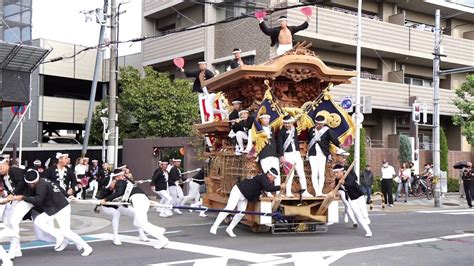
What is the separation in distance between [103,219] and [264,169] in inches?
248

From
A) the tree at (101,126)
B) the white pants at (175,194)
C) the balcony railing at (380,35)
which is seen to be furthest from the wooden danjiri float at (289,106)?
the tree at (101,126)

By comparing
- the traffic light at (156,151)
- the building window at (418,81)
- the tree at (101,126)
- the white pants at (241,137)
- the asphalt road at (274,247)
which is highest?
the building window at (418,81)

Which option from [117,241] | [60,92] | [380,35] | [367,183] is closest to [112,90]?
[367,183]

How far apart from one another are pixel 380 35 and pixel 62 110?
64.3ft

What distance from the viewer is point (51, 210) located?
938 centimetres

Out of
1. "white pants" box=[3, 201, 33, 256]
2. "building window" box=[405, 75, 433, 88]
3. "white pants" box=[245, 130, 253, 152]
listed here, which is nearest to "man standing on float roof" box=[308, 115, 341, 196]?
"white pants" box=[245, 130, 253, 152]

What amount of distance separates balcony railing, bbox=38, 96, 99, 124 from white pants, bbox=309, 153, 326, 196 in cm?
2566

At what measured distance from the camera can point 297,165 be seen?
38.1 ft

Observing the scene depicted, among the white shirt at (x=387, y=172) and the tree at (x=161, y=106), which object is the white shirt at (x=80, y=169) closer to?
the tree at (x=161, y=106)

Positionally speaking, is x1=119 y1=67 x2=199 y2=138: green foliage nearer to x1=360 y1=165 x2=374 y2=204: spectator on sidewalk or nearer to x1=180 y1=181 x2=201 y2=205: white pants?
x1=360 y1=165 x2=374 y2=204: spectator on sidewalk

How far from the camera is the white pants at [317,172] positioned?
38.4ft

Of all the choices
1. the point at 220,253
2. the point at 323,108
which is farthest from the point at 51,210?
the point at 323,108

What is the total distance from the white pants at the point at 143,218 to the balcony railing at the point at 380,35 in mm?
16280

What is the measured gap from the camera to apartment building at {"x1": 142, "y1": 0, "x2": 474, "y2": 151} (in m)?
26.6
